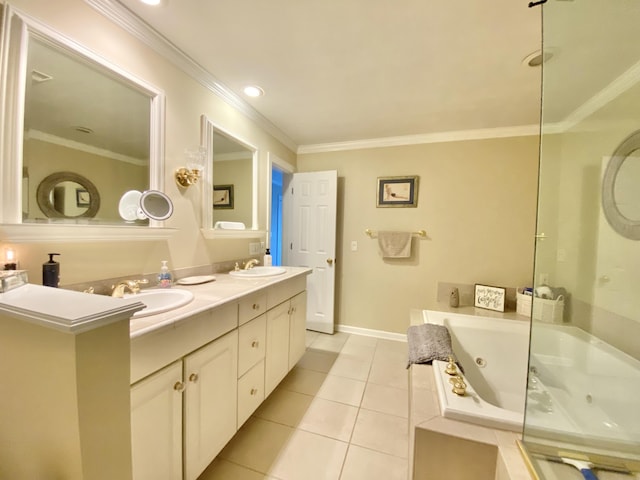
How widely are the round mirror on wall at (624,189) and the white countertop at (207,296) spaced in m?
2.03

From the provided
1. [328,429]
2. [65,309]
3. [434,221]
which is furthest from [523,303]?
[65,309]

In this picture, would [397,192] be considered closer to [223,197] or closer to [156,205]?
[223,197]

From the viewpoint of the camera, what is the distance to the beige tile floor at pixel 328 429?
131cm

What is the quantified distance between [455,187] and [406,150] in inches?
26.4

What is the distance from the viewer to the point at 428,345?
156 centimetres

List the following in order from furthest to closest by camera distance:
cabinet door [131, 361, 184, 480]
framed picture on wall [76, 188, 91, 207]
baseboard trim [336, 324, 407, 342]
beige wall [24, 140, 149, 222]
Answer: baseboard trim [336, 324, 407, 342], framed picture on wall [76, 188, 91, 207], beige wall [24, 140, 149, 222], cabinet door [131, 361, 184, 480]

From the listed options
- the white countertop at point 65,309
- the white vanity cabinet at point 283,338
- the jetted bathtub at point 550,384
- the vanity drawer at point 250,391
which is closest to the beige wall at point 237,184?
the white vanity cabinet at point 283,338

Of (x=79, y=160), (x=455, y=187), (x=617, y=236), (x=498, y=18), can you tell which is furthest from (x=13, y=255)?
(x=455, y=187)

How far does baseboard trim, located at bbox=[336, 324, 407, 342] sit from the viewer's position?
2.91m

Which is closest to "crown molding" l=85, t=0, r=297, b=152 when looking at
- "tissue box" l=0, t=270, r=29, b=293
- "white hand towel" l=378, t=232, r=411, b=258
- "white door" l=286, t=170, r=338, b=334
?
"white door" l=286, t=170, r=338, b=334

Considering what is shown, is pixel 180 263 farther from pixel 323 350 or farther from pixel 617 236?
pixel 617 236

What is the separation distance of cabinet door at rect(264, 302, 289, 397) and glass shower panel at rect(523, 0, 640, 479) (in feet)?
4.46

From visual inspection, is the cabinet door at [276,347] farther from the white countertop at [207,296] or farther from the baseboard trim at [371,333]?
the baseboard trim at [371,333]

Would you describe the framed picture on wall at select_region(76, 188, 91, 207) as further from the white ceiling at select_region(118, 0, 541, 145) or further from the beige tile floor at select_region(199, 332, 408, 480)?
the beige tile floor at select_region(199, 332, 408, 480)
